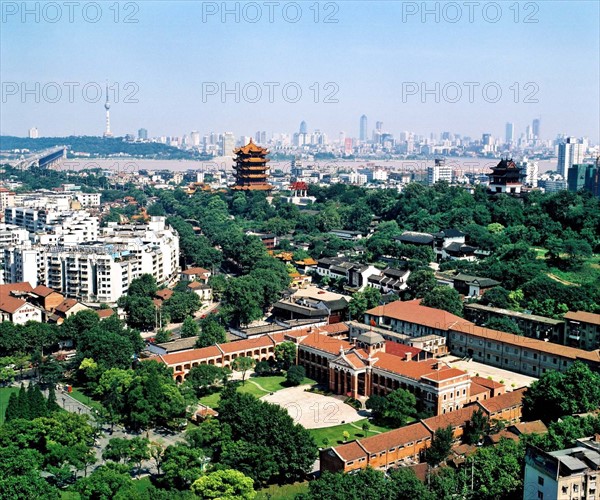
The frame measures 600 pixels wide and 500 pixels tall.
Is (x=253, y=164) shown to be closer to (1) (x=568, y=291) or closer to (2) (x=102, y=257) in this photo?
(2) (x=102, y=257)

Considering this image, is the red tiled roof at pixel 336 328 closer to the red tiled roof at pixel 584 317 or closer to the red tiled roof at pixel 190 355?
the red tiled roof at pixel 190 355

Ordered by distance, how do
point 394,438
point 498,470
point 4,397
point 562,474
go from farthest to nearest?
1. point 4,397
2. point 394,438
3. point 498,470
4. point 562,474

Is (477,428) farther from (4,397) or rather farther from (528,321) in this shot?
(4,397)

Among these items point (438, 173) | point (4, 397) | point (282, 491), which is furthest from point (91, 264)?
point (438, 173)

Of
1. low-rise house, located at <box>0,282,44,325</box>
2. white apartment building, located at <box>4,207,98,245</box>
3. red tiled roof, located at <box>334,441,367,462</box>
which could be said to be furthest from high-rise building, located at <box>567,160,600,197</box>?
red tiled roof, located at <box>334,441,367,462</box>

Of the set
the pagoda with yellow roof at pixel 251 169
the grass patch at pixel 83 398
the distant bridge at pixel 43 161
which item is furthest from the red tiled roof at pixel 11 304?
the distant bridge at pixel 43 161

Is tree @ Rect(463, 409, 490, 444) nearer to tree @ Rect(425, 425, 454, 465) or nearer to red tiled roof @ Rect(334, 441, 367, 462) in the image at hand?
tree @ Rect(425, 425, 454, 465)
